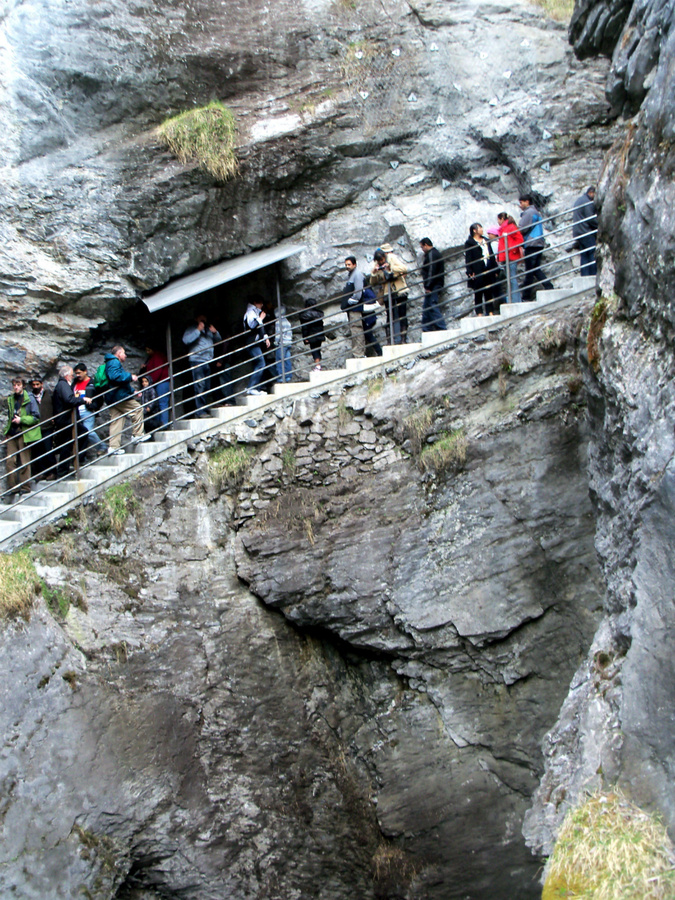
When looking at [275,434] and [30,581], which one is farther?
[275,434]

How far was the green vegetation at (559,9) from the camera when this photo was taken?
14.7 m

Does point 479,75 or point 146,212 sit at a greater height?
point 479,75

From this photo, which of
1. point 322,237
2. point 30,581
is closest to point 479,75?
point 322,237

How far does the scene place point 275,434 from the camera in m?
11.4

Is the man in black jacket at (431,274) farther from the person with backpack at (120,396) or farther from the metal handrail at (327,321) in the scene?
the person with backpack at (120,396)

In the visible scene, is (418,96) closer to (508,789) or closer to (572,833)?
(508,789)

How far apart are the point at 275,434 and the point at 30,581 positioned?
3544 millimetres

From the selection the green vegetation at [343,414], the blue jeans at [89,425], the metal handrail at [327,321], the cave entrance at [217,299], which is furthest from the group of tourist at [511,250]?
the blue jeans at [89,425]

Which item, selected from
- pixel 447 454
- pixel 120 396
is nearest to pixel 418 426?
pixel 447 454

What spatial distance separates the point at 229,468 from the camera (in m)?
11.1

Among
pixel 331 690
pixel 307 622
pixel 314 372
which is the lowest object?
pixel 331 690

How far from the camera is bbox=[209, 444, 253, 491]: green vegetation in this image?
11125 millimetres

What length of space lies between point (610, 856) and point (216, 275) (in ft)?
32.0

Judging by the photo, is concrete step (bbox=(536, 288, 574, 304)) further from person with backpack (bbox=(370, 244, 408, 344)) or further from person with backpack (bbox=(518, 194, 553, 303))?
person with backpack (bbox=(370, 244, 408, 344))
